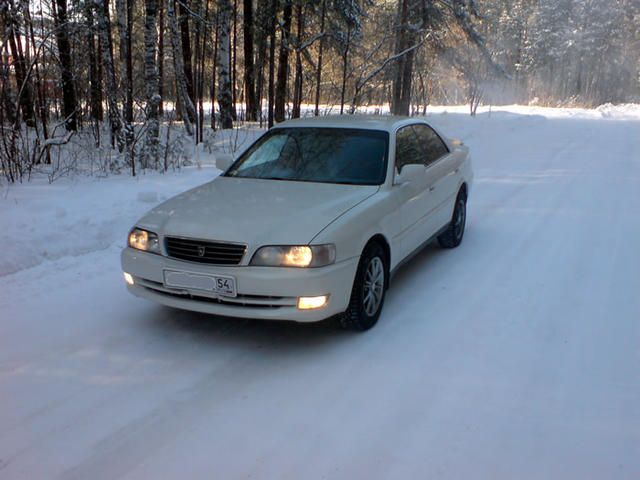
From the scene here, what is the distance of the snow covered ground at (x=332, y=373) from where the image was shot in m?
3.02

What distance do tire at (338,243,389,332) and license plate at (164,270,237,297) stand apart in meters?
0.90

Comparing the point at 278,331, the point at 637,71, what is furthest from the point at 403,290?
the point at 637,71

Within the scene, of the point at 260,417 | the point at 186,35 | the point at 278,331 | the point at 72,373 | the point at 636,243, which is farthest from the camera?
the point at 186,35

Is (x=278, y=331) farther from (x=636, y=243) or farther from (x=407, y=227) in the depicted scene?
(x=636, y=243)

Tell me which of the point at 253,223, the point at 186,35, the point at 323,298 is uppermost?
the point at 186,35

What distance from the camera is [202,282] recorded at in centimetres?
402

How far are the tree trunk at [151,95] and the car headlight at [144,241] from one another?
21.5 feet

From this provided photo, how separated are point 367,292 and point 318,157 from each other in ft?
4.85

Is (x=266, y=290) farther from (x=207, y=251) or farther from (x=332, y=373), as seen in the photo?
(x=332, y=373)

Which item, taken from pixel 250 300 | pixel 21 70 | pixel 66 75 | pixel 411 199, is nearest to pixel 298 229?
pixel 250 300

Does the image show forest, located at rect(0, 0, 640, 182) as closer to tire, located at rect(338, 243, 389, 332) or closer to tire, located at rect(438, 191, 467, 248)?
tire, located at rect(438, 191, 467, 248)

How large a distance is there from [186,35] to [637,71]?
5584 cm

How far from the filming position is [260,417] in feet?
11.0

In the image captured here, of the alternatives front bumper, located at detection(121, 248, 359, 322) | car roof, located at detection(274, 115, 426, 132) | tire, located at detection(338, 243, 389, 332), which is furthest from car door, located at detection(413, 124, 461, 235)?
front bumper, located at detection(121, 248, 359, 322)
